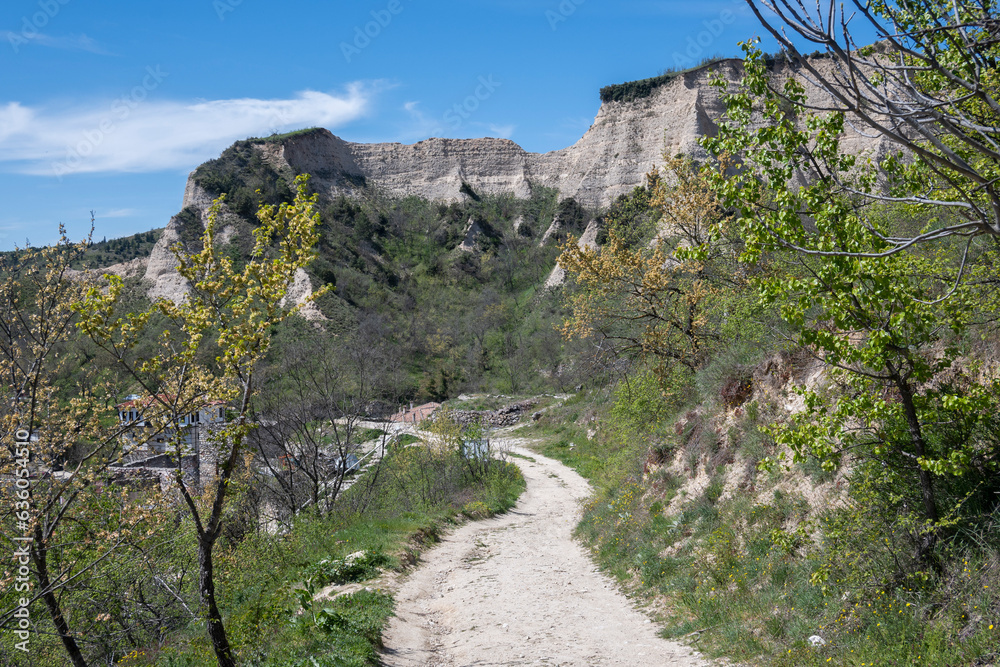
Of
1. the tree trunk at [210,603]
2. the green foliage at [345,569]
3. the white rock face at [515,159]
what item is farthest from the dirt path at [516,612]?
the white rock face at [515,159]

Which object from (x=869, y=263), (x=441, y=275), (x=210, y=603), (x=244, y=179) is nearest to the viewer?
(x=869, y=263)

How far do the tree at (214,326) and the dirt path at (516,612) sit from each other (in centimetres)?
261

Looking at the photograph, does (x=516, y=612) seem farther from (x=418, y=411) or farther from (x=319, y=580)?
(x=418, y=411)

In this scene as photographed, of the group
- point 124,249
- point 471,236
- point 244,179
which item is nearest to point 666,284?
point 471,236

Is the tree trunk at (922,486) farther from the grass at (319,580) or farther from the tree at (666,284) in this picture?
the tree at (666,284)

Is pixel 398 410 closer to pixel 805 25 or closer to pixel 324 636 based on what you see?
pixel 324 636

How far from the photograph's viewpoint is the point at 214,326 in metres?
5.71

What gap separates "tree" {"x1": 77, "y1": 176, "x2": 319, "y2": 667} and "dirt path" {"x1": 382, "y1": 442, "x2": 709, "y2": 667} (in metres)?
2.61

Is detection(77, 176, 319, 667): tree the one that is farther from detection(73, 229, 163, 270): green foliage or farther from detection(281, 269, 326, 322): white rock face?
detection(73, 229, 163, 270): green foliage

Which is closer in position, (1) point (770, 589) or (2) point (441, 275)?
(1) point (770, 589)

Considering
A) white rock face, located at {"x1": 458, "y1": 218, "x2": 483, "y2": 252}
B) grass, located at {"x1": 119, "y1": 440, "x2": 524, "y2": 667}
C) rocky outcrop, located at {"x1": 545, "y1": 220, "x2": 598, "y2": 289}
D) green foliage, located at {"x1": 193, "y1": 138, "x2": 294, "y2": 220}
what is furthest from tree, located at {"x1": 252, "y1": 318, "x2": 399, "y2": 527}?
white rock face, located at {"x1": 458, "y1": 218, "x2": 483, "y2": 252}

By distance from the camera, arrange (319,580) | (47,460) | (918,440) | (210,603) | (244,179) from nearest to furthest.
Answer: (918,440)
(210,603)
(47,460)
(319,580)
(244,179)

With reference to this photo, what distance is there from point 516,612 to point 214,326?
216 inches

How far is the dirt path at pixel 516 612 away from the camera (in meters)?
6.49
